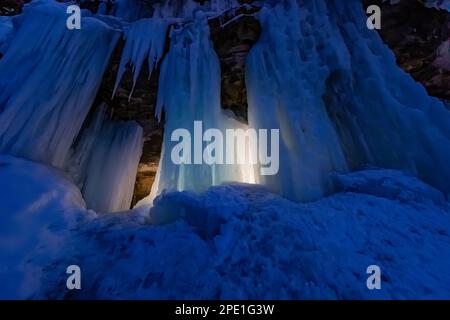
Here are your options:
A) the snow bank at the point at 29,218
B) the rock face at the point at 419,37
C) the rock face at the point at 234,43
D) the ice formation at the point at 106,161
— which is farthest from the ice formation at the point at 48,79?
the rock face at the point at 419,37

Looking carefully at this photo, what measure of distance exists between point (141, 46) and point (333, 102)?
→ 4.59m

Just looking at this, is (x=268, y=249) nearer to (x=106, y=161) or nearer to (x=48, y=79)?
(x=48, y=79)

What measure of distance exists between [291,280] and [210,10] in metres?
7.96

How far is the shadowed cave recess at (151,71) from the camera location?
5.93 m

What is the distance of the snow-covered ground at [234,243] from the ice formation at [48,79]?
1212 mm

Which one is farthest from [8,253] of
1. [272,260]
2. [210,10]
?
[210,10]

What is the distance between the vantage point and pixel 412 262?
272cm

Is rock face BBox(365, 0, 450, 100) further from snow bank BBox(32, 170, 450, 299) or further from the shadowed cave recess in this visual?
snow bank BBox(32, 170, 450, 299)

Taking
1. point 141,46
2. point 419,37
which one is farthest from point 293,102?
point 141,46

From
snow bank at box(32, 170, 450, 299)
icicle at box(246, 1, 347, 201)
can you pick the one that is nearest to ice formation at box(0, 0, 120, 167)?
snow bank at box(32, 170, 450, 299)

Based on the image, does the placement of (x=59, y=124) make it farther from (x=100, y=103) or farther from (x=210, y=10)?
(x=210, y=10)

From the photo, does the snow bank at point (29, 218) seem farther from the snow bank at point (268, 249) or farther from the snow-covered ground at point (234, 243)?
the snow bank at point (268, 249)

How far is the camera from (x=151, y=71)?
686 cm

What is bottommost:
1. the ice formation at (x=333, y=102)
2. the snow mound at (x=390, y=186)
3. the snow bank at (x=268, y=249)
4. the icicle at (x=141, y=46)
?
the snow bank at (x=268, y=249)
